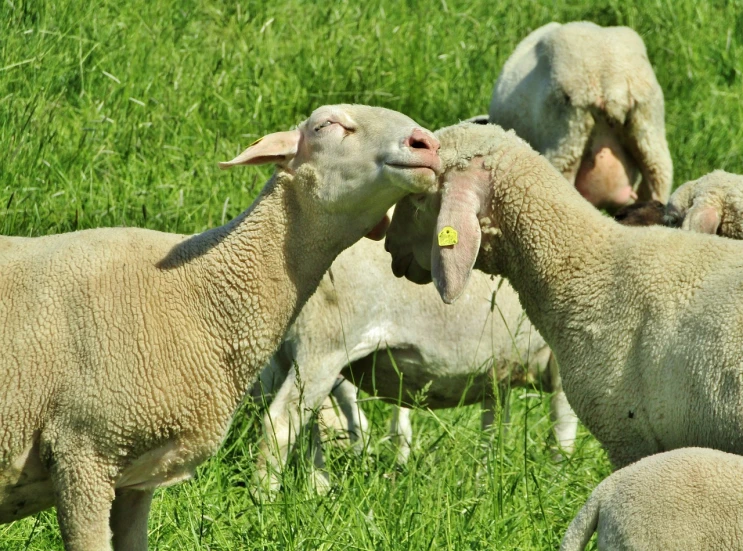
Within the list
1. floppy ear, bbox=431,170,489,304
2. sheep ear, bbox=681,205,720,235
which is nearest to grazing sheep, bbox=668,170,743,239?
sheep ear, bbox=681,205,720,235

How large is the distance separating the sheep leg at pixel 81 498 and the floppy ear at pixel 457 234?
120 cm

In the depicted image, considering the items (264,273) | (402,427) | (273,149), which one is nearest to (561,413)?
(402,427)

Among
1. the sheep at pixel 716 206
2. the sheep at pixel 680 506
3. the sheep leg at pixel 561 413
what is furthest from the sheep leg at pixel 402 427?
the sheep at pixel 680 506

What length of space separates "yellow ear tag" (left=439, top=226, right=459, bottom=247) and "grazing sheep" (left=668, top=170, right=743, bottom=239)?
1.05 meters

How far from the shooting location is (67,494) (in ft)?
13.0

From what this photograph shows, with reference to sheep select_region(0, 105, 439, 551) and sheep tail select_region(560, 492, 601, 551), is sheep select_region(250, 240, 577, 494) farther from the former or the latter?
sheep tail select_region(560, 492, 601, 551)

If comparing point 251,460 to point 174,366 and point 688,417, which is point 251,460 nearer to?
point 174,366

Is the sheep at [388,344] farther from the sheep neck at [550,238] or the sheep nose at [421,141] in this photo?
the sheep nose at [421,141]

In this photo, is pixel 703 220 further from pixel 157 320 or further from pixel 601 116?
pixel 601 116

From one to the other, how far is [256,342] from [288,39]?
461 centimetres

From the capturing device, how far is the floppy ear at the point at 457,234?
4.23 metres

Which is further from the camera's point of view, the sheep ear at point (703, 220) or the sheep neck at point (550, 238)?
the sheep ear at point (703, 220)

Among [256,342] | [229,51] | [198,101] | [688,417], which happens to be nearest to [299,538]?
[256,342]

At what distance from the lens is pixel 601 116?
7.31 meters
